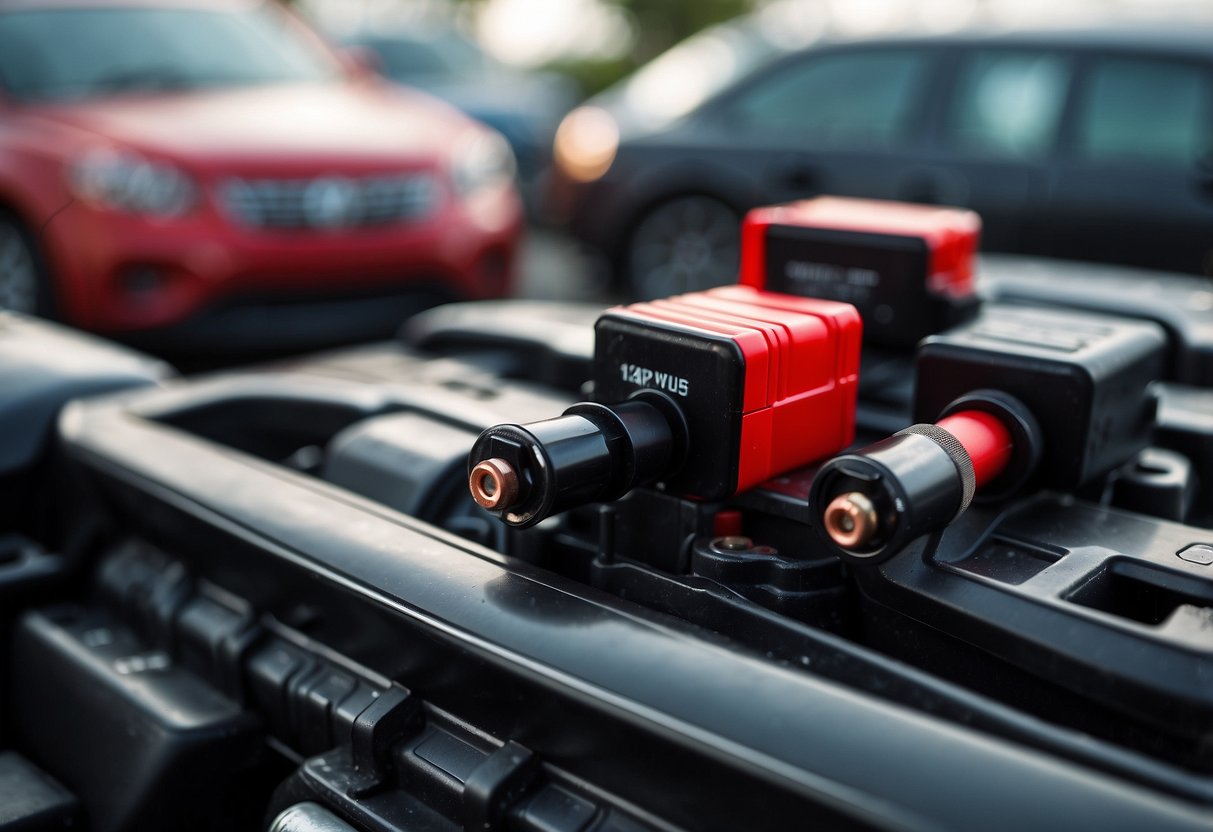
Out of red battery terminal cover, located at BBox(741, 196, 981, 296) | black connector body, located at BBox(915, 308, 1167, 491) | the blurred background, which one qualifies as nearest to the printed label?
black connector body, located at BBox(915, 308, 1167, 491)

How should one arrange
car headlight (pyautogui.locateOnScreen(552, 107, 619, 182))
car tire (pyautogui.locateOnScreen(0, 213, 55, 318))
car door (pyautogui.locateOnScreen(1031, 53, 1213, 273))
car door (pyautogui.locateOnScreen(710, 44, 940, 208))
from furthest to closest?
car headlight (pyautogui.locateOnScreen(552, 107, 619, 182)), car door (pyautogui.locateOnScreen(710, 44, 940, 208)), car door (pyautogui.locateOnScreen(1031, 53, 1213, 273)), car tire (pyautogui.locateOnScreen(0, 213, 55, 318))

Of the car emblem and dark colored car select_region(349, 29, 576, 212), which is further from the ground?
dark colored car select_region(349, 29, 576, 212)

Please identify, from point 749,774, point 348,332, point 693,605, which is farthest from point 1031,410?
point 348,332

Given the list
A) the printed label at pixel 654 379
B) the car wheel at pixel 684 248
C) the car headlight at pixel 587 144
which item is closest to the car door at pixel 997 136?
the car wheel at pixel 684 248

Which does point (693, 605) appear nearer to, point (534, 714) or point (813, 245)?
point (534, 714)

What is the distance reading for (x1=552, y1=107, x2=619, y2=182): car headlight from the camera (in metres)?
6.13

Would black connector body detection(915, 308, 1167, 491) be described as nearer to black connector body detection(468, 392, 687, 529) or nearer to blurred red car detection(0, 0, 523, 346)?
black connector body detection(468, 392, 687, 529)

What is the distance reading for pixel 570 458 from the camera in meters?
1.08

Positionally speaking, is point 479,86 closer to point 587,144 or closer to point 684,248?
point 587,144

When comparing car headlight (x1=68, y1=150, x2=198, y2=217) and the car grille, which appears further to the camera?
the car grille

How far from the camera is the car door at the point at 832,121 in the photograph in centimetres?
515

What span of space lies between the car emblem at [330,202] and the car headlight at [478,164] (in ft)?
1.78

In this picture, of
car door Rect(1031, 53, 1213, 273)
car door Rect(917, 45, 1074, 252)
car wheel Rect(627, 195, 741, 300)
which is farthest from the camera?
car wheel Rect(627, 195, 741, 300)

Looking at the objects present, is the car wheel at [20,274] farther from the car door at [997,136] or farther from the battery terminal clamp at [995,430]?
the battery terminal clamp at [995,430]
